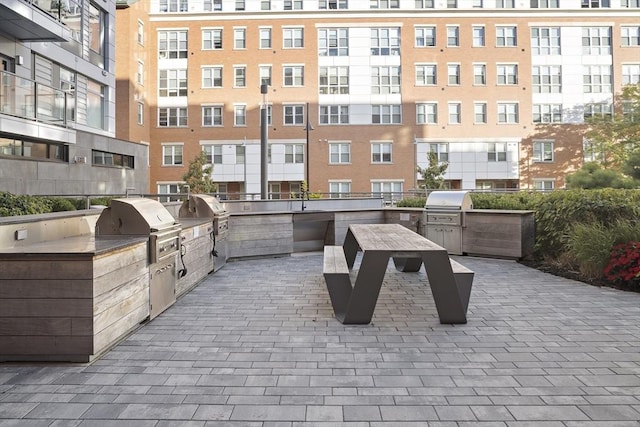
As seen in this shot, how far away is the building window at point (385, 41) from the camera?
131ft

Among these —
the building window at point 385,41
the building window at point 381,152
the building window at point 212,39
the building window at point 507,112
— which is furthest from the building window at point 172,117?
the building window at point 507,112

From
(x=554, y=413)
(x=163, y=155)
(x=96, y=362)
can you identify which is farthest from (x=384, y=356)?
(x=163, y=155)

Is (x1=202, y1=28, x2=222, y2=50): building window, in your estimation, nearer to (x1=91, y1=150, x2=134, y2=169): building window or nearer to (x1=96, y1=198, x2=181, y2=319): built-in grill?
(x1=91, y1=150, x2=134, y2=169): building window

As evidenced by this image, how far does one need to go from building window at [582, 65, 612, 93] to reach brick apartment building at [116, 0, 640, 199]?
88 mm

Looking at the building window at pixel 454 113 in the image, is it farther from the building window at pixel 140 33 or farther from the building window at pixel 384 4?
the building window at pixel 140 33

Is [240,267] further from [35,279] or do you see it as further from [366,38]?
[366,38]

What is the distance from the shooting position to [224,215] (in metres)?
9.62

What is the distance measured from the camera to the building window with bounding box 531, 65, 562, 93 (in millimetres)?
40062

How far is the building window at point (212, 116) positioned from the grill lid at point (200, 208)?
105 feet

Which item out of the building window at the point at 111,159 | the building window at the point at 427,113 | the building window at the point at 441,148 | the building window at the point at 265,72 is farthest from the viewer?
the building window at the point at 265,72

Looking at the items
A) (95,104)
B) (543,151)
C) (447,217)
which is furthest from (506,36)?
(447,217)

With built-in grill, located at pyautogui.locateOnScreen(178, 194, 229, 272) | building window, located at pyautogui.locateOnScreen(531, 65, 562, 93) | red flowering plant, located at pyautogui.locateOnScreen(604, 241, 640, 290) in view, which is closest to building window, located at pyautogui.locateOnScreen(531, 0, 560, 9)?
building window, located at pyautogui.locateOnScreen(531, 65, 562, 93)

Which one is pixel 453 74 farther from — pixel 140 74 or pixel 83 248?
pixel 83 248

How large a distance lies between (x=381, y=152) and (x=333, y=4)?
1397cm
